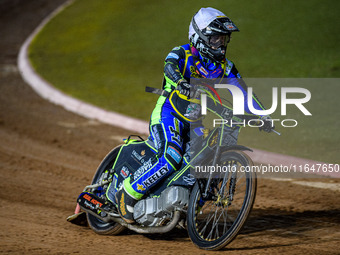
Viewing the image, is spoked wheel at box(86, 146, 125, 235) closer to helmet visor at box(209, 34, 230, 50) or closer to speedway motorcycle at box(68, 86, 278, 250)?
speedway motorcycle at box(68, 86, 278, 250)

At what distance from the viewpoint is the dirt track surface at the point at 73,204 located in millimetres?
4883

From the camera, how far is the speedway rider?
4875 millimetres

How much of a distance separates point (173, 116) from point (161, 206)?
843mm

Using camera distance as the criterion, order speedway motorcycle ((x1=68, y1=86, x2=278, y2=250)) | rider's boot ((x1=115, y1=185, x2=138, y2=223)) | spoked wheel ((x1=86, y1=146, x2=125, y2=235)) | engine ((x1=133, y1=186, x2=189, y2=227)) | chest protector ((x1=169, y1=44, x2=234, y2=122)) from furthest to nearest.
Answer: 1. spoked wheel ((x1=86, y1=146, x2=125, y2=235))
2. rider's boot ((x1=115, y1=185, x2=138, y2=223))
3. chest protector ((x1=169, y1=44, x2=234, y2=122))
4. engine ((x1=133, y1=186, x2=189, y2=227))
5. speedway motorcycle ((x1=68, y1=86, x2=278, y2=250))

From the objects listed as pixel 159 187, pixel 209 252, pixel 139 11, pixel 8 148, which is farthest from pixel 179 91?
pixel 139 11

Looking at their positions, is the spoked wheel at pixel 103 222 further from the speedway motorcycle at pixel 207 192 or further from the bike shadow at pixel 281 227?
the bike shadow at pixel 281 227

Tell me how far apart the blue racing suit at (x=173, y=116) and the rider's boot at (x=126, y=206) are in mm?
59

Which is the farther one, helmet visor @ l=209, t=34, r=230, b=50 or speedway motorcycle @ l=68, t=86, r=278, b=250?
helmet visor @ l=209, t=34, r=230, b=50

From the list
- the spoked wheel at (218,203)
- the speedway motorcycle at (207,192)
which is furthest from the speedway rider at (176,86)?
the spoked wheel at (218,203)

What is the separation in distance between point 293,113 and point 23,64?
8.88 m

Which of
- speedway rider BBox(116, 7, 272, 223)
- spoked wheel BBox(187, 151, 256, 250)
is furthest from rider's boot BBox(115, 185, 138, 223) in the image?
spoked wheel BBox(187, 151, 256, 250)

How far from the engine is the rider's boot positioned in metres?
0.05

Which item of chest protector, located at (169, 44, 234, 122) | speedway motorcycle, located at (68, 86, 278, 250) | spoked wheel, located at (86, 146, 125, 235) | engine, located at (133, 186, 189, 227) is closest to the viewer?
speedway motorcycle, located at (68, 86, 278, 250)

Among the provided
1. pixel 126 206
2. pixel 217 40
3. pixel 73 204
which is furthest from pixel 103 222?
pixel 217 40
